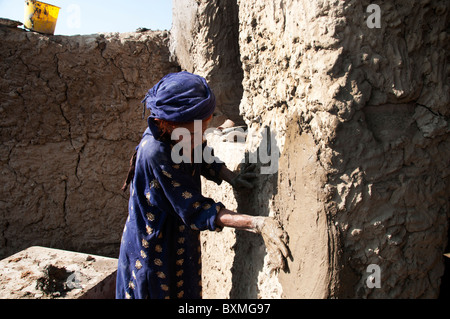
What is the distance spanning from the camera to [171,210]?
4.56 feet

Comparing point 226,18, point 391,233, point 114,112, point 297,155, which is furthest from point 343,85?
point 114,112

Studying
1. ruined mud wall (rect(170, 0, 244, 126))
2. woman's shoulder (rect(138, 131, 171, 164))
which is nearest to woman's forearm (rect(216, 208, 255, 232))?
woman's shoulder (rect(138, 131, 171, 164))

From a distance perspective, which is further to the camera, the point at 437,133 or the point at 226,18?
the point at 226,18

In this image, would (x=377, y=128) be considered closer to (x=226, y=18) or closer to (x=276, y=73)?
(x=276, y=73)

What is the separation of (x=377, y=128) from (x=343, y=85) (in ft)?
0.60

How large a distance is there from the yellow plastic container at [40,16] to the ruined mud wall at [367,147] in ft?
8.59

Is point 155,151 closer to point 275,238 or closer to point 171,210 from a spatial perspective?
point 171,210

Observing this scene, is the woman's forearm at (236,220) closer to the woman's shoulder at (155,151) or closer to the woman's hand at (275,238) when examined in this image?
the woman's hand at (275,238)

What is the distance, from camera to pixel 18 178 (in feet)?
10.3

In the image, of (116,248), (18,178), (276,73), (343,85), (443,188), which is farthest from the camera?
(116,248)

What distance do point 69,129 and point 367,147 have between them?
283 cm

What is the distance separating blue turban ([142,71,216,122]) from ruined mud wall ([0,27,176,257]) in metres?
2.04

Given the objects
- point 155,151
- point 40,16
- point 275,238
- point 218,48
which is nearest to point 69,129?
point 40,16

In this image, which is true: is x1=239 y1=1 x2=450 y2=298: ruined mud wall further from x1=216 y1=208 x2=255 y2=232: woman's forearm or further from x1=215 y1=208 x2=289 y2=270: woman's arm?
x1=216 y1=208 x2=255 y2=232: woman's forearm
